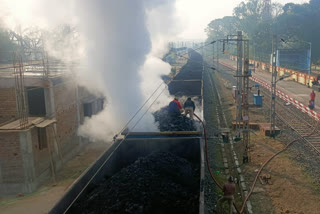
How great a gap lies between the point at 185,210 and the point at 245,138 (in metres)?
5.83

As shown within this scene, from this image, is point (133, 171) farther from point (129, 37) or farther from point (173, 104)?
point (129, 37)

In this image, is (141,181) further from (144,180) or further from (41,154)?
(41,154)

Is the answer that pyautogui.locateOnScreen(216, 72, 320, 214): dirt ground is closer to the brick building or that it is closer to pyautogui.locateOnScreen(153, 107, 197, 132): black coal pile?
pyautogui.locateOnScreen(153, 107, 197, 132): black coal pile

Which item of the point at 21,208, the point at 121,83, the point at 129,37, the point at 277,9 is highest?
the point at 277,9

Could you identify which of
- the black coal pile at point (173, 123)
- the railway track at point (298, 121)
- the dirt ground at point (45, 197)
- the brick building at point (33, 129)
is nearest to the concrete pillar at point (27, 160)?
the brick building at point (33, 129)

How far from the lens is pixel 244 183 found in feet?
29.0

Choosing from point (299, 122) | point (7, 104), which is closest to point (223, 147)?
point (299, 122)

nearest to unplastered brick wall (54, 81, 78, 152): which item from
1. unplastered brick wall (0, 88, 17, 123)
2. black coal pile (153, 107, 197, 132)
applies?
unplastered brick wall (0, 88, 17, 123)

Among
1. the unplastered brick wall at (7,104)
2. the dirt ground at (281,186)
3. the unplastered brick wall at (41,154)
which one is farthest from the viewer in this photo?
the unplastered brick wall at (7,104)

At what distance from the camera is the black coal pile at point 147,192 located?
5.32 meters

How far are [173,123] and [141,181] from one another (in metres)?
4.52

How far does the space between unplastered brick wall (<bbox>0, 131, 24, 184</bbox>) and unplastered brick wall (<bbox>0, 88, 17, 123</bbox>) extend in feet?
4.24

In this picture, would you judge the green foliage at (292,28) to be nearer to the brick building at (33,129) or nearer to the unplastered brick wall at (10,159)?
the brick building at (33,129)

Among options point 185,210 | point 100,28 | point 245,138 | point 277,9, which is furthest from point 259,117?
point 277,9
